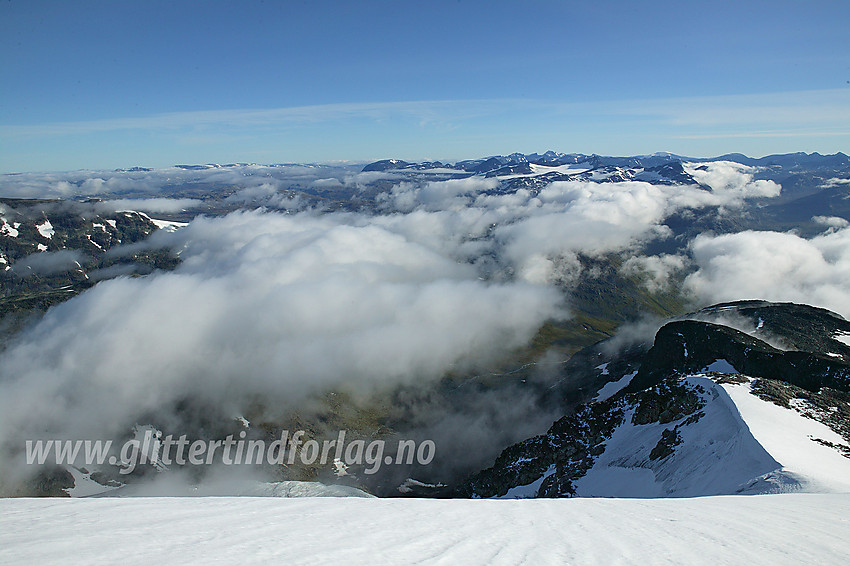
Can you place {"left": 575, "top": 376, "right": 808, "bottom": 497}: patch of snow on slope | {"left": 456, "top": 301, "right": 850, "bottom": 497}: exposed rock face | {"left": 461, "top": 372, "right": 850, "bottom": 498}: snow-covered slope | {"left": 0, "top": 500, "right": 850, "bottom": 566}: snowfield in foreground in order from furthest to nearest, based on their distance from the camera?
{"left": 456, "top": 301, "right": 850, "bottom": 497}: exposed rock face < {"left": 461, "top": 372, "right": 850, "bottom": 498}: snow-covered slope < {"left": 575, "top": 376, "right": 808, "bottom": 497}: patch of snow on slope < {"left": 0, "top": 500, "right": 850, "bottom": 566}: snowfield in foreground

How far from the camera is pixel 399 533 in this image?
1673 centimetres

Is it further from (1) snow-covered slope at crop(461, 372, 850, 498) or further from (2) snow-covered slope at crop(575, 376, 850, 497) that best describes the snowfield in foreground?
(1) snow-covered slope at crop(461, 372, 850, 498)

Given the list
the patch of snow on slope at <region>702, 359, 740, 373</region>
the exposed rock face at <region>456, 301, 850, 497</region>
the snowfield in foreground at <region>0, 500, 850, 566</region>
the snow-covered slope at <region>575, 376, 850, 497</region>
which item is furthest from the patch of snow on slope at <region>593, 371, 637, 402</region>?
the snowfield in foreground at <region>0, 500, 850, 566</region>

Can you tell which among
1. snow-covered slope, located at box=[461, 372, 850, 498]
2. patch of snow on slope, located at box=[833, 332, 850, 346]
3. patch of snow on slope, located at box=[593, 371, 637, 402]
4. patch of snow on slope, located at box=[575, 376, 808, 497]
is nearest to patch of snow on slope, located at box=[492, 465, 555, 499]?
snow-covered slope, located at box=[461, 372, 850, 498]

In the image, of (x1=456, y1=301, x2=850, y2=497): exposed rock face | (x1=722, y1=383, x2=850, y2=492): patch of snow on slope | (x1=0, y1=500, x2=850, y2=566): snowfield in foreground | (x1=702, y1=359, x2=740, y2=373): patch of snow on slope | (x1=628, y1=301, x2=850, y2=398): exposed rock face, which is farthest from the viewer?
(x1=702, y1=359, x2=740, y2=373): patch of snow on slope

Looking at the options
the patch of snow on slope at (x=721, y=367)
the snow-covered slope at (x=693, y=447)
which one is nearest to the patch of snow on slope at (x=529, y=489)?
the snow-covered slope at (x=693, y=447)

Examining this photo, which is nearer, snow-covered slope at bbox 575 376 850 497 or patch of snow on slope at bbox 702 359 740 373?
snow-covered slope at bbox 575 376 850 497

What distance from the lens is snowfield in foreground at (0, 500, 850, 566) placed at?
44.8 ft

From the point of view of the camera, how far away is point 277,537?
15250 millimetres

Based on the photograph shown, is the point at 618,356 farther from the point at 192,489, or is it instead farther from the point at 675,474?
the point at 192,489

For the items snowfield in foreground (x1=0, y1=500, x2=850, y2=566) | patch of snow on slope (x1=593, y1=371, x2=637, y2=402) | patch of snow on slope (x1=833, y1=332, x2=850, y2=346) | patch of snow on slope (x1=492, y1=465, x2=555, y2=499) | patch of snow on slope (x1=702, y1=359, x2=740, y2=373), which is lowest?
patch of snow on slope (x1=593, y1=371, x2=637, y2=402)

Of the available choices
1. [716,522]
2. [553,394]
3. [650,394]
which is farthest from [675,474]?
[553,394]

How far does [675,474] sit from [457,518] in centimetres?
3848

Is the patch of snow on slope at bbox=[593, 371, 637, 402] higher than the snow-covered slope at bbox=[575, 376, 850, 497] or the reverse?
the reverse
